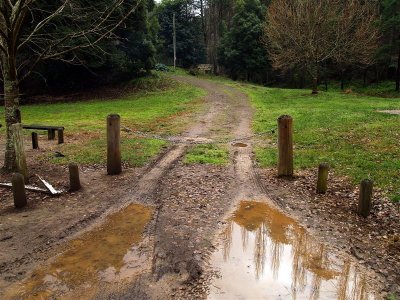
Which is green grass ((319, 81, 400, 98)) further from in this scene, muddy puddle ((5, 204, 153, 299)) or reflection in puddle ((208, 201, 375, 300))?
muddy puddle ((5, 204, 153, 299))

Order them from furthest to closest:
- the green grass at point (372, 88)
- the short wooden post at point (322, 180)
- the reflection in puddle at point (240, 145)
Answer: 1. the green grass at point (372, 88)
2. the reflection in puddle at point (240, 145)
3. the short wooden post at point (322, 180)

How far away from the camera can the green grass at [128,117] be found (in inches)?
507

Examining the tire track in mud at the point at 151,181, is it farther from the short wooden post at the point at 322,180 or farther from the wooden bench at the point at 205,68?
the wooden bench at the point at 205,68

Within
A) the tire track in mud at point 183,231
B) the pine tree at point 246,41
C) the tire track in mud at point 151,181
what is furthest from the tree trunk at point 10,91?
the pine tree at point 246,41

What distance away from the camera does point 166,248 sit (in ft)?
21.3

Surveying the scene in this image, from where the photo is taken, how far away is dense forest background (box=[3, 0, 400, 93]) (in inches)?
1222

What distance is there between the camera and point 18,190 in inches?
320

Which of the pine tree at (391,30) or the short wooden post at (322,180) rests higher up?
the pine tree at (391,30)

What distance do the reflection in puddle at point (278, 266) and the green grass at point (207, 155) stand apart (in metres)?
4.00

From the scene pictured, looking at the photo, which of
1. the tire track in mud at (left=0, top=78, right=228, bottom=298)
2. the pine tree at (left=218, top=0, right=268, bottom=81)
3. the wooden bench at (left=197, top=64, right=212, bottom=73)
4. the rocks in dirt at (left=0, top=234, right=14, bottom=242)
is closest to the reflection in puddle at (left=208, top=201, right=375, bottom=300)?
the tire track in mud at (left=0, top=78, right=228, bottom=298)

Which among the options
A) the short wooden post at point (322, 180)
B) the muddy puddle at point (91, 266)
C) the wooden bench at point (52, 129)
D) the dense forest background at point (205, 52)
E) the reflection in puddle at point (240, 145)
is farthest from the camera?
the dense forest background at point (205, 52)

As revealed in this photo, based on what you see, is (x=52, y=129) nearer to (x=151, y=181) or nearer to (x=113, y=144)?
(x=113, y=144)

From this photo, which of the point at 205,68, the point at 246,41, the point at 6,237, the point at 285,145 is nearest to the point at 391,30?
the point at 246,41

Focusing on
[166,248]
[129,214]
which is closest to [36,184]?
[129,214]
